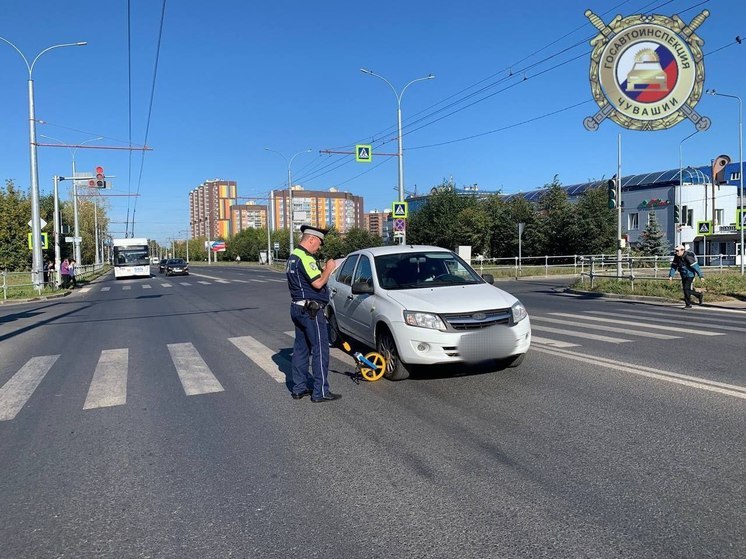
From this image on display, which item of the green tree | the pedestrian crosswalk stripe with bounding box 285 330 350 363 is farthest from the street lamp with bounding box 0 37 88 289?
the green tree

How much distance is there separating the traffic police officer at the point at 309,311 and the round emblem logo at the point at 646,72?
15702 millimetres

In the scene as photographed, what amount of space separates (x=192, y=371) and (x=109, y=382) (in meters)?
1.07

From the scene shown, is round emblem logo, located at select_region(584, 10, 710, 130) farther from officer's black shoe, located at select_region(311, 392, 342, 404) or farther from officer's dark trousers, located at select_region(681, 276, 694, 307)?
Result: officer's black shoe, located at select_region(311, 392, 342, 404)

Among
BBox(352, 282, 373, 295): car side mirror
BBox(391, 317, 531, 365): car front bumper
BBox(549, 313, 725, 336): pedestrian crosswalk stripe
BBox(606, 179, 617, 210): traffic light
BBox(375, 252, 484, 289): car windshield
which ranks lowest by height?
BBox(549, 313, 725, 336): pedestrian crosswalk stripe

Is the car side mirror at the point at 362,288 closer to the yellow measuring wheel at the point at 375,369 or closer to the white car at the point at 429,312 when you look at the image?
the white car at the point at 429,312

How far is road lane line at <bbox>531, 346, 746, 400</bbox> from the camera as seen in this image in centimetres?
633

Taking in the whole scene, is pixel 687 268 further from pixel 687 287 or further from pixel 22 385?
pixel 22 385

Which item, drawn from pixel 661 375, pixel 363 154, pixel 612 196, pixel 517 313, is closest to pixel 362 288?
pixel 517 313

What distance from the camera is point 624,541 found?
10.6 ft

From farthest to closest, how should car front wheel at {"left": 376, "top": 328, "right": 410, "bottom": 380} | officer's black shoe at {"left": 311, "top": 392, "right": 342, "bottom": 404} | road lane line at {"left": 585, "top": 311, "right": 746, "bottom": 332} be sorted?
road lane line at {"left": 585, "top": 311, "right": 746, "bottom": 332}
car front wheel at {"left": 376, "top": 328, "right": 410, "bottom": 380}
officer's black shoe at {"left": 311, "top": 392, "right": 342, "bottom": 404}

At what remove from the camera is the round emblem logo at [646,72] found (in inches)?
703

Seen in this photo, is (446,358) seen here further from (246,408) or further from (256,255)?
(256,255)

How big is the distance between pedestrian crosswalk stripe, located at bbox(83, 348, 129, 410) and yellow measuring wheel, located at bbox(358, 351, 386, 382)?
2.71 meters

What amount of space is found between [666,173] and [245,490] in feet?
221
